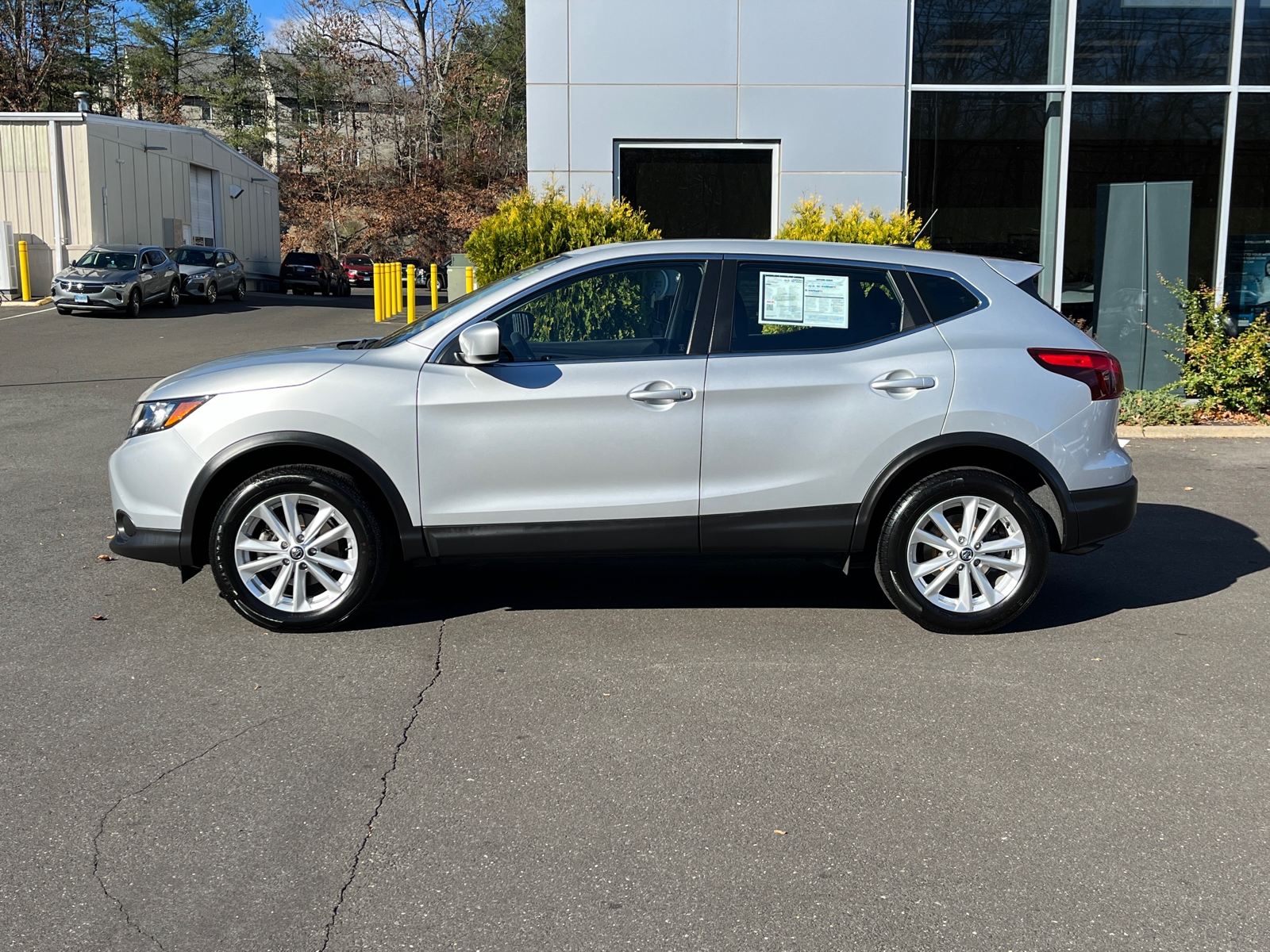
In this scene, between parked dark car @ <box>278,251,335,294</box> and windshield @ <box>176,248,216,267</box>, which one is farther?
parked dark car @ <box>278,251,335,294</box>

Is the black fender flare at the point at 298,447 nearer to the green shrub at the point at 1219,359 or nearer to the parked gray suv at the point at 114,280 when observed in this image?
the green shrub at the point at 1219,359

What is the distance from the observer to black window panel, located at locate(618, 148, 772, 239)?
1293cm

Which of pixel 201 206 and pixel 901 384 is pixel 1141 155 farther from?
pixel 201 206

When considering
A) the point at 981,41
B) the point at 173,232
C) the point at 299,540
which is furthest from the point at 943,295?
the point at 173,232

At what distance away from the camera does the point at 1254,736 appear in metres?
4.35

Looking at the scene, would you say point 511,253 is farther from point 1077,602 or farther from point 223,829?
point 223,829

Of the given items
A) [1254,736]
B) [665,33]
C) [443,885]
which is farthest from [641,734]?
[665,33]

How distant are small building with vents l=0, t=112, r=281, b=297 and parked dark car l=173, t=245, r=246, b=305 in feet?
6.85

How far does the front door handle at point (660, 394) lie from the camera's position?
528 centimetres

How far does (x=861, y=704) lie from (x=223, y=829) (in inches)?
91.6

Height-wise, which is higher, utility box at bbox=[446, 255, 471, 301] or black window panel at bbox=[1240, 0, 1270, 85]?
black window panel at bbox=[1240, 0, 1270, 85]

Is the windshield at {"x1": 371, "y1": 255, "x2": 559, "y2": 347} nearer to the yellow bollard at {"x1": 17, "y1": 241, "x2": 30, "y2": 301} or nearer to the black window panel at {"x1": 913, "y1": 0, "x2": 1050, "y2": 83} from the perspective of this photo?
the black window panel at {"x1": 913, "y1": 0, "x2": 1050, "y2": 83}

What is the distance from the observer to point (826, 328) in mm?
5484

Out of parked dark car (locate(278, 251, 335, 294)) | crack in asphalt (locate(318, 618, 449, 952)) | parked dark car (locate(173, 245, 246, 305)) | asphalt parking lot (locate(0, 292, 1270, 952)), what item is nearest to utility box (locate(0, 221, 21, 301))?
parked dark car (locate(173, 245, 246, 305))
